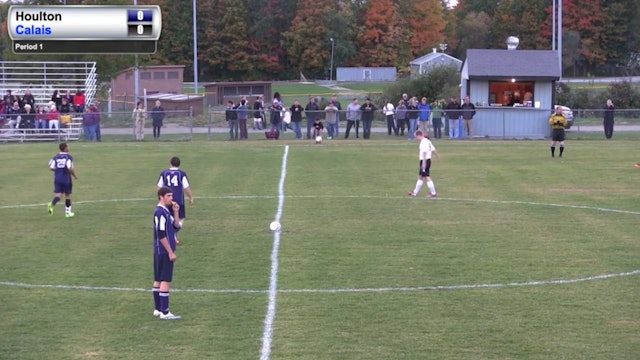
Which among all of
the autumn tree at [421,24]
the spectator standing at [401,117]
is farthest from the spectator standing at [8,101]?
the autumn tree at [421,24]

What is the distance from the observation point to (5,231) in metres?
20.2

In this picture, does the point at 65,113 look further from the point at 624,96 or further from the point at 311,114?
the point at 624,96

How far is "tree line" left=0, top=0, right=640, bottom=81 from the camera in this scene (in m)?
92.4

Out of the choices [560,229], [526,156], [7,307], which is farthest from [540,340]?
[526,156]

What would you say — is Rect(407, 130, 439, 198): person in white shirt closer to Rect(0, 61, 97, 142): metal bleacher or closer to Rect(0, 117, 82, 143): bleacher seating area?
Rect(0, 117, 82, 143): bleacher seating area

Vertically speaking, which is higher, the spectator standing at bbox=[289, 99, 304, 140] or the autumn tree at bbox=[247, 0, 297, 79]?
the autumn tree at bbox=[247, 0, 297, 79]

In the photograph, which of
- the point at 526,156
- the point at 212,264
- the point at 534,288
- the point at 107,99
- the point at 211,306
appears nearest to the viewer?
the point at 211,306

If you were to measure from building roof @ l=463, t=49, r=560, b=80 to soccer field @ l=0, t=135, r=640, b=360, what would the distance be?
48.3 feet

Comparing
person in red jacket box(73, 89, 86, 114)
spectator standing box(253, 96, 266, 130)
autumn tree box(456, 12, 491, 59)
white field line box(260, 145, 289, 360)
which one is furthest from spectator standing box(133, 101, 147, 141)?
autumn tree box(456, 12, 491, 59)

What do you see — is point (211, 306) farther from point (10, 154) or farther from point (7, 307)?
point (10, 154)

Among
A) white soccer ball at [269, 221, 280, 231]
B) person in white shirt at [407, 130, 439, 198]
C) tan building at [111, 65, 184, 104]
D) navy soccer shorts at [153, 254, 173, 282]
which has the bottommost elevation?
white soccer ball at [269, 221, 280, 231]

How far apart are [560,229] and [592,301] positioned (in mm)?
6527
